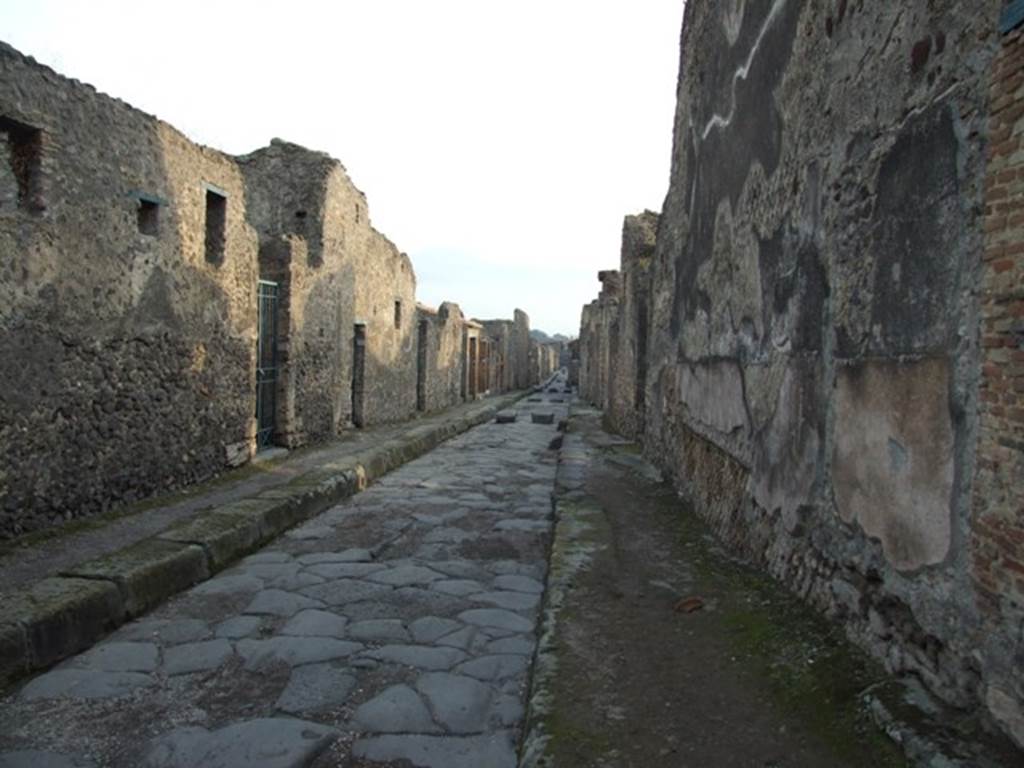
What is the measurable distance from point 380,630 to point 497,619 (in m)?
0.53

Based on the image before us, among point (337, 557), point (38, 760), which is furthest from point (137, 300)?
point (38, 760)

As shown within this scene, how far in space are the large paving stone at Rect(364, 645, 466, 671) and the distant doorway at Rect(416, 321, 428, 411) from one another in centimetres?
1283

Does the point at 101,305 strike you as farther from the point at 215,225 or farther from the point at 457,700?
the point at 457,700

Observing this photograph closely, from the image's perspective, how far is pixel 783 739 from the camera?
2031mm

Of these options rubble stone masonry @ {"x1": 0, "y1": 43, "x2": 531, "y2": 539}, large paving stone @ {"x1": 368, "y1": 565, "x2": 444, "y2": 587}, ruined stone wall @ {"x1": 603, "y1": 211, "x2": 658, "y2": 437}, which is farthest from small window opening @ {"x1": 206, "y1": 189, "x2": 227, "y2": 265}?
ruined stone wall @ {"x1": 603, "y1": 211, "x2": 658, "y2": 437}

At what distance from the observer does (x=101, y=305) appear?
4.98 metres

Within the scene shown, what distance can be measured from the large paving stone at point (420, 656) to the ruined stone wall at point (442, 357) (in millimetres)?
12952

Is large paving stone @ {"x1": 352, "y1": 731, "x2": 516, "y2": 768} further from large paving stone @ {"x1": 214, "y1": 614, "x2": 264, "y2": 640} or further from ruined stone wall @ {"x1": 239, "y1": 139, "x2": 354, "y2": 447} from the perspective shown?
ruined stone wall @ {"x1": 239, "y1": 139, "x2": 354, "y2": 447}

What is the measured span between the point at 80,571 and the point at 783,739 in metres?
2.94

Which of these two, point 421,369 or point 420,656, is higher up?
point 421,369

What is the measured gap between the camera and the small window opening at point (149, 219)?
18.7 ft

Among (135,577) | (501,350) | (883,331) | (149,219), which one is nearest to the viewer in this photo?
(883,331)

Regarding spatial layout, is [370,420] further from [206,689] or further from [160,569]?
[206,689]

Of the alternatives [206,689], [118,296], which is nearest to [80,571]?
[206,689]
